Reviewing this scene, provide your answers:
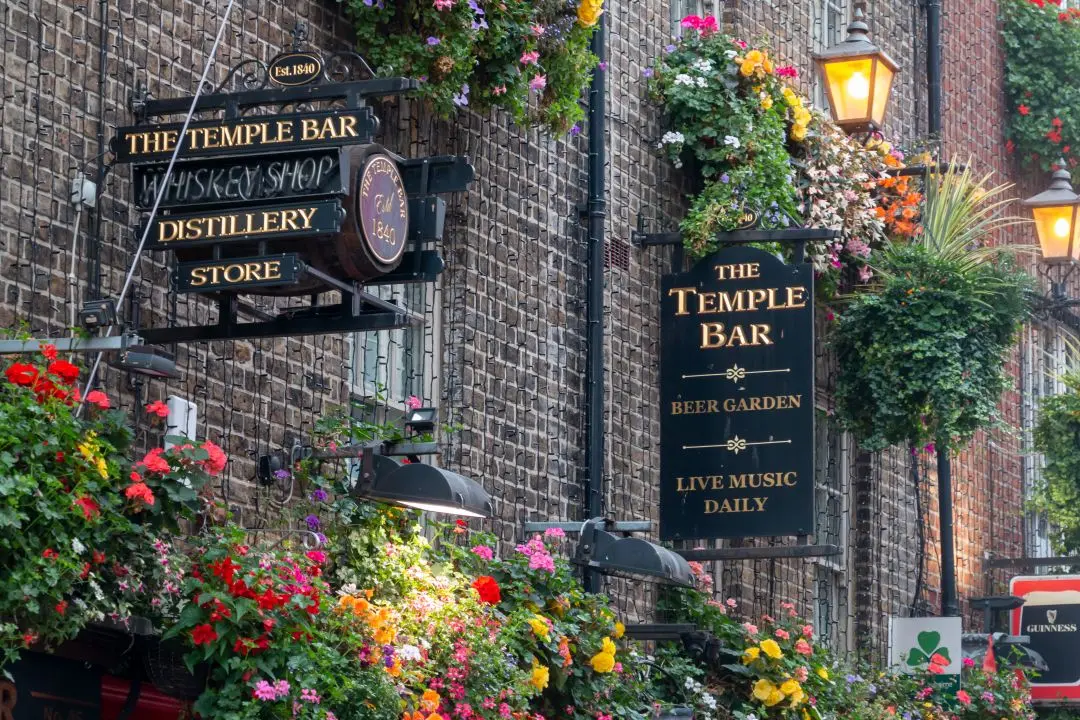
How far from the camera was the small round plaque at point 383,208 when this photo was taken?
10016 mm

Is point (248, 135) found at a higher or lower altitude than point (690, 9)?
lower

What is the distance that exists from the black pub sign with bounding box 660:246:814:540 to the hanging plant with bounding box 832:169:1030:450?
2.67m

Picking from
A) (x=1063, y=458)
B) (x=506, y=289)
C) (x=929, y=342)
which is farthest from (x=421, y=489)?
(x=1063, y=458)

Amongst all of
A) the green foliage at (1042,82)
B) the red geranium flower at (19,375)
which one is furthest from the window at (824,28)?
the red geranium flower at (19,375)

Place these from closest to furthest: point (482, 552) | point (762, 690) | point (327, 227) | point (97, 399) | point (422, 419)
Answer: point (97, 399) → point (327, 227) → point (422, 419) → point (482, 552) → point (762, 690)

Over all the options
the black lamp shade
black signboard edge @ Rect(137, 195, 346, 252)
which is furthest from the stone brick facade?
the black lamp shade

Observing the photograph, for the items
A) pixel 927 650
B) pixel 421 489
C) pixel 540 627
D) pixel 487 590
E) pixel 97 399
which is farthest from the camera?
pixel 927 650

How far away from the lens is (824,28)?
60.4ft

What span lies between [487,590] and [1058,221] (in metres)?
9.55

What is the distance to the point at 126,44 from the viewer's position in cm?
1055

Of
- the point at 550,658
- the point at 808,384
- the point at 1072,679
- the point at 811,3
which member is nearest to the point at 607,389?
the point at 808,384

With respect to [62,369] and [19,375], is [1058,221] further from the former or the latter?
[19,375]

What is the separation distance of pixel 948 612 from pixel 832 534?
1.24 metres

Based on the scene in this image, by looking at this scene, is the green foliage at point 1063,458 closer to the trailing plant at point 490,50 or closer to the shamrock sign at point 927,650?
the shamrock sign at point 927,650
